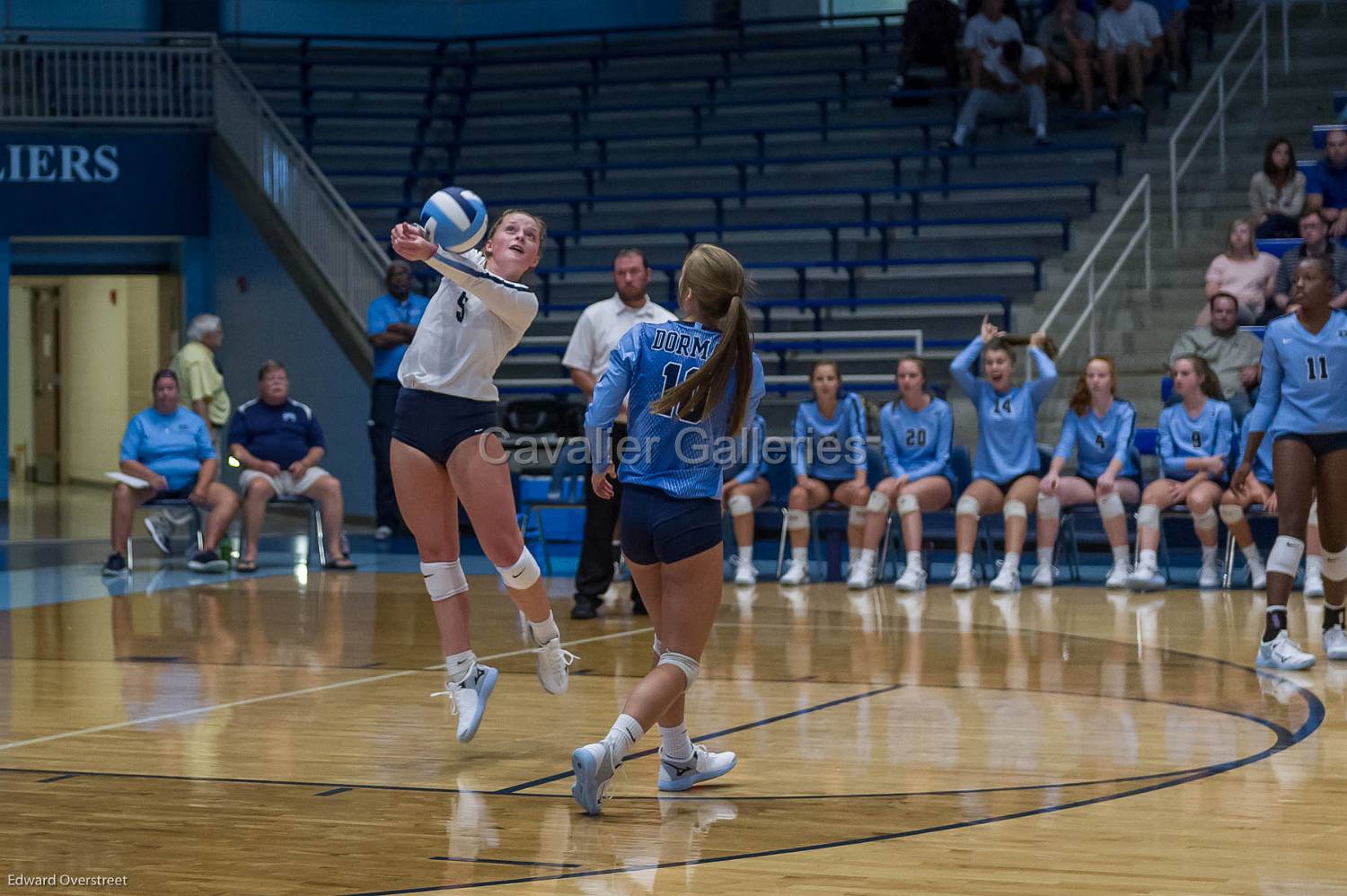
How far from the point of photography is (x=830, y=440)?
11.0 meters

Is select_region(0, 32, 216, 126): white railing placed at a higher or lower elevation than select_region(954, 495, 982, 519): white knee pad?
higher

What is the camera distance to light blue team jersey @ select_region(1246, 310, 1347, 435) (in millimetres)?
7051

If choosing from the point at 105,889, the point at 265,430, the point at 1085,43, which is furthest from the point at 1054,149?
the point at 105,889

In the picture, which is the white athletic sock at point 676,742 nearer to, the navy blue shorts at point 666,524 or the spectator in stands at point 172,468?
the navy blue shorts at point 666,524

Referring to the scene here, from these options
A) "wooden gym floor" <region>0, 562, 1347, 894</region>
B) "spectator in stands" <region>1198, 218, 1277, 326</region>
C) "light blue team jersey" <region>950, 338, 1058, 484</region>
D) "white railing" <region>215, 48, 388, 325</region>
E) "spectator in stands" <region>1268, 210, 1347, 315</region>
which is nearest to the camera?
"wooden gym floor" <region>0, 562, 1347, 894</region>

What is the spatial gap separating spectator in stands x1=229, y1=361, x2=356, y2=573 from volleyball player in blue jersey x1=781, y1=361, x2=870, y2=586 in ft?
10.4

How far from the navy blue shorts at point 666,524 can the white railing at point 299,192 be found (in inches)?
419

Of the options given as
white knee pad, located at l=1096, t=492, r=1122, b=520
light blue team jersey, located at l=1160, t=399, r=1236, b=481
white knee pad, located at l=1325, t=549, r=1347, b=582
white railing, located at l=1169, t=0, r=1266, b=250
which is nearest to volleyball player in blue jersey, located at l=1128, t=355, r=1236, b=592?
light blue team jersey, located at l=1160, t=399, r=1236, b=481

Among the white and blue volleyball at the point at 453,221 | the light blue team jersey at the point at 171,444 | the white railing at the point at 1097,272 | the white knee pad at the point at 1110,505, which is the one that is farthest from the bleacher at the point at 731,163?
the white and blue volleyball at the point at 453,221

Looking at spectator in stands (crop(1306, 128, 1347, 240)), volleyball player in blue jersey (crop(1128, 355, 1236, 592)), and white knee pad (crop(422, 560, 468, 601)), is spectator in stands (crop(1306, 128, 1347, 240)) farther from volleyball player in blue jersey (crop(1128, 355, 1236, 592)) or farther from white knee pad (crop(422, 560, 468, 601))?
white knee pad (crop(422, 560, 468, 601))

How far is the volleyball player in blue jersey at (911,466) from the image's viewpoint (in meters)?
10.7

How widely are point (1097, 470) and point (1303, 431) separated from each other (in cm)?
380

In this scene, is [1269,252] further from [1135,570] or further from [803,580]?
[803,580]

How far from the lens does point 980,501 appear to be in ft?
35.2
